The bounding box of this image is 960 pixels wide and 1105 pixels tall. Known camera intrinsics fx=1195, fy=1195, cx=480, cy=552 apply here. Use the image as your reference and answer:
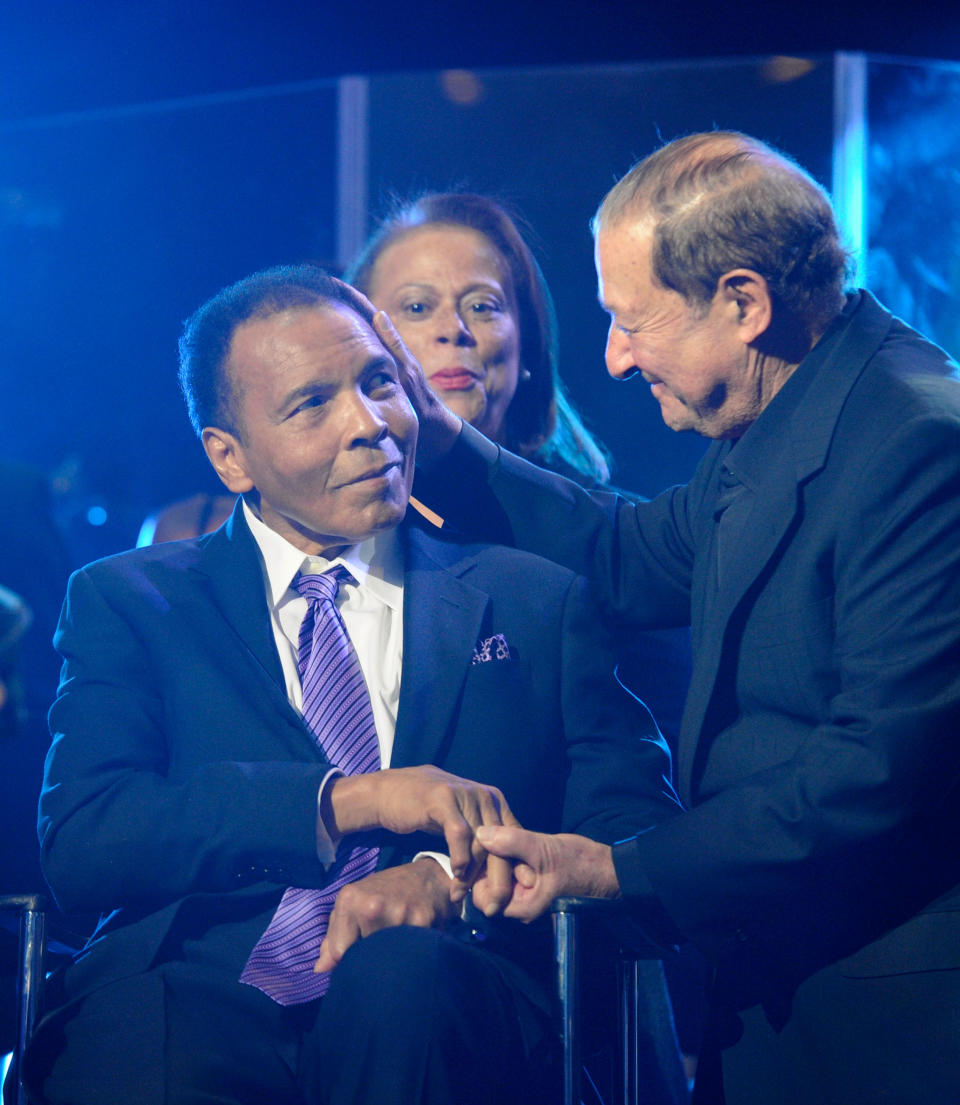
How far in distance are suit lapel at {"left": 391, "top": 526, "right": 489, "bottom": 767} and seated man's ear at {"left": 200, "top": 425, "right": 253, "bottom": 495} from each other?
1.02 ft

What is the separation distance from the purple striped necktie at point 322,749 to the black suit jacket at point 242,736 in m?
0.03

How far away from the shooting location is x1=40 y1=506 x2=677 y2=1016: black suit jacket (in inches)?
72.4

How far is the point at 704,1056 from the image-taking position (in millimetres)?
1866

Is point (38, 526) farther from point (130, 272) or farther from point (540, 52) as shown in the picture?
point (540, 52)

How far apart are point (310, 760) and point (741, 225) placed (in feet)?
3.56

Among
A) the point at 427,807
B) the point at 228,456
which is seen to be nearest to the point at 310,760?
the point at 427,807

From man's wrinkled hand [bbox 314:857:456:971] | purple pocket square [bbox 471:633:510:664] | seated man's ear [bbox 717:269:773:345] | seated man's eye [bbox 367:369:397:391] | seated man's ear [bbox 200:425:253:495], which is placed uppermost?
seated man's eye [bbox 367:369:397:391]

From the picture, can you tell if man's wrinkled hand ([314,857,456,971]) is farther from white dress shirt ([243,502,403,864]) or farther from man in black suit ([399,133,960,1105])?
white dress shirt ([243,502,403,864])

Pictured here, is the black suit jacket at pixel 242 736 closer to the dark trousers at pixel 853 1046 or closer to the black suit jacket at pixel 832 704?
the black suit jacket at pixel 832 704

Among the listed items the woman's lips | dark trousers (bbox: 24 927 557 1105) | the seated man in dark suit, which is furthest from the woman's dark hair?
dark trousers (bbox: 24 927 557 1105)

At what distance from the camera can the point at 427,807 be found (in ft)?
5.91

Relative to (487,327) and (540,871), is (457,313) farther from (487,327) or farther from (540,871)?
(540,871)

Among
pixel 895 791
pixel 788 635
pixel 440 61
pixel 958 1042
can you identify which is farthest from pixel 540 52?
pixel 958 1042

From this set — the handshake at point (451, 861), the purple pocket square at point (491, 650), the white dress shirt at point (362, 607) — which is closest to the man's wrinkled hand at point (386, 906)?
the handshake at point (451, 861)
